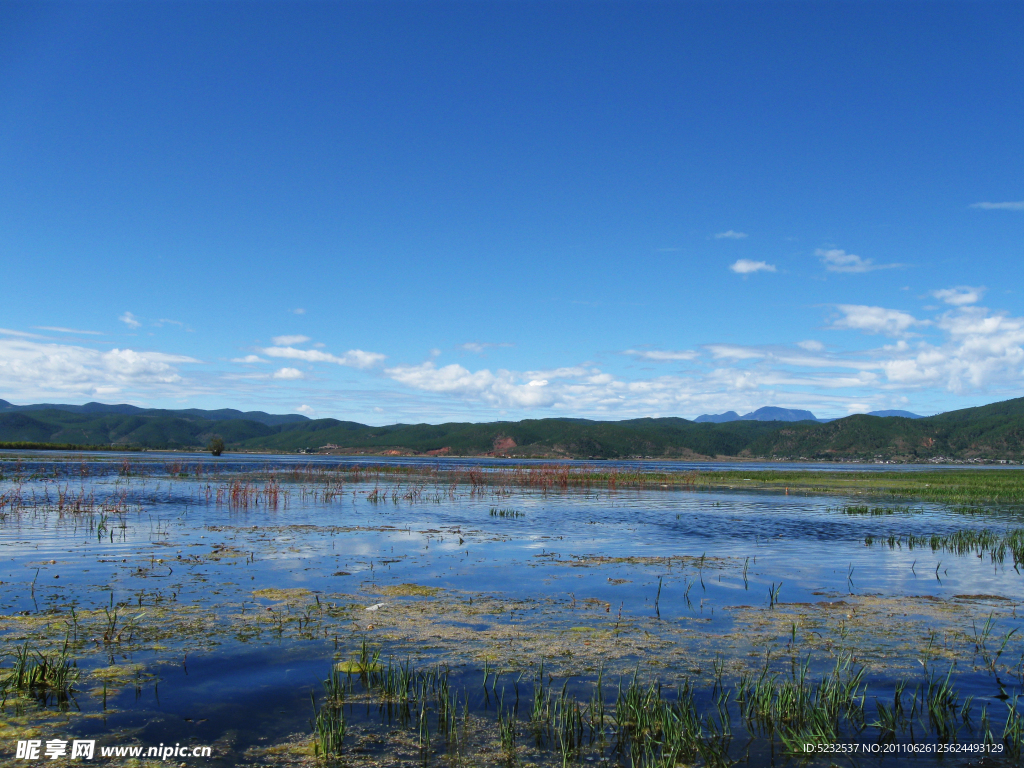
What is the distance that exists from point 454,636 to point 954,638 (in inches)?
392

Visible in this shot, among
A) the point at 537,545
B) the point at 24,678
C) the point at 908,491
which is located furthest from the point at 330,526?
the point at 908,491

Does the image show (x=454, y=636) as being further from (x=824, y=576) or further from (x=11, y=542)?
(x=11, y=542)

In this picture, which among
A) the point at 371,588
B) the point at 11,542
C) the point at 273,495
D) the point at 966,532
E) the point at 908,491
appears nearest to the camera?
the point at 371,588

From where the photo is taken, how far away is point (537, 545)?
25.0 meters

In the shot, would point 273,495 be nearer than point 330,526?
No

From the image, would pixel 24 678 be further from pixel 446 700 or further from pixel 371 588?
pixel 371 588

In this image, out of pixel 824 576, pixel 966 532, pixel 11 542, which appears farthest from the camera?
pixel 966 532

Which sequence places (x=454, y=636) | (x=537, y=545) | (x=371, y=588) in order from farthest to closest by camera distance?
(x=537, y=545) < (x=371, y=588) < (x=454, y=636)

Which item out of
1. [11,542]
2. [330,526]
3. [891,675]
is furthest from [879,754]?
[11,542]

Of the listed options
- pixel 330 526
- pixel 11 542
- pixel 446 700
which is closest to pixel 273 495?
pixel 330 526

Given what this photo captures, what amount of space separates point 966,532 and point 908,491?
31365 mm

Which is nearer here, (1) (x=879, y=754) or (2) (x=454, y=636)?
(1) (x=879, y=754)

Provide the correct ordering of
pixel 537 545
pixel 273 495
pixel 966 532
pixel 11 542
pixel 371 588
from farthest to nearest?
pixel 273 495
pixel 966 532
pixel 537 545
pixel 11 542
pixel 371 588

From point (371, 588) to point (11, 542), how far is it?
15.1 meters
